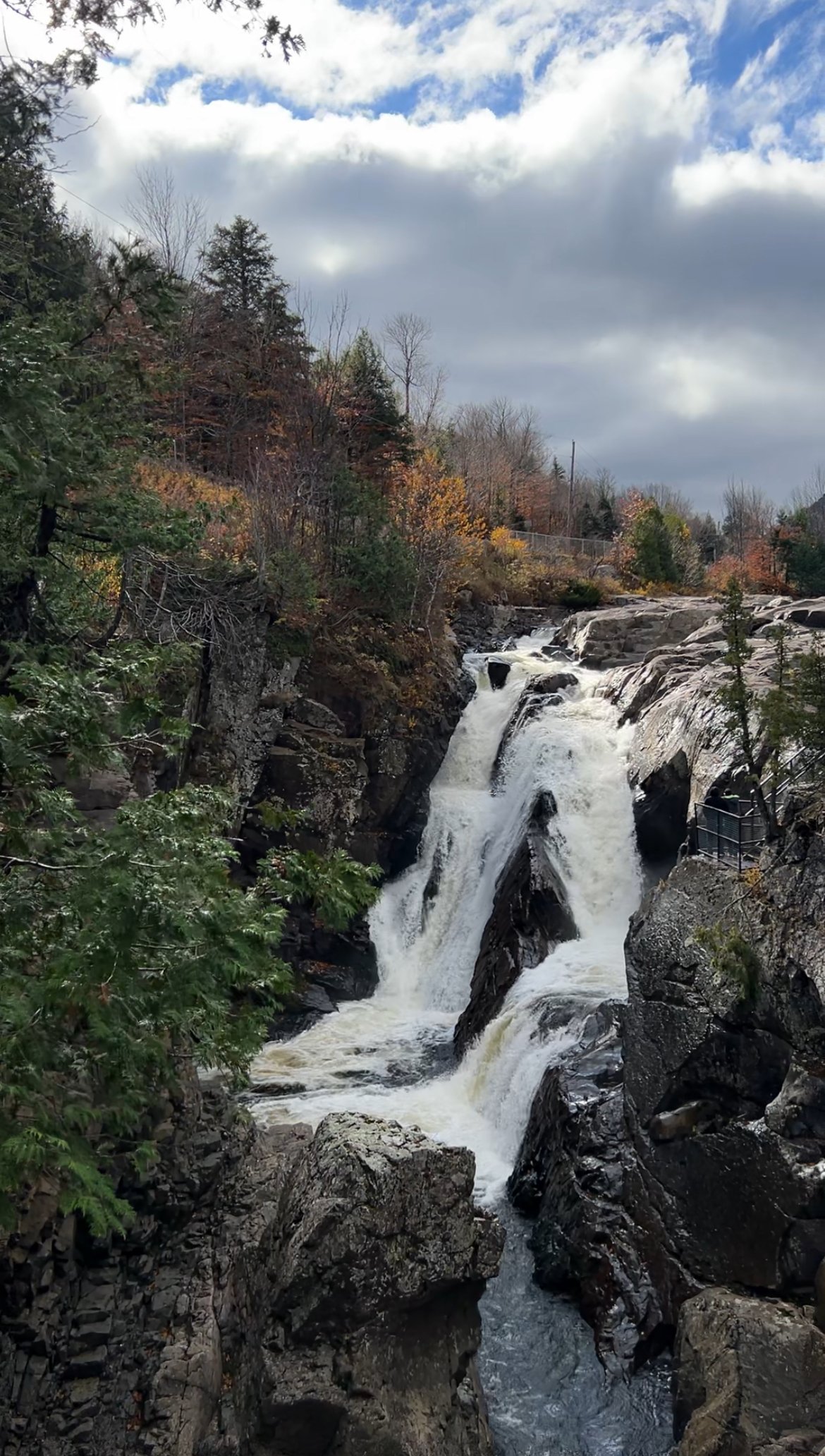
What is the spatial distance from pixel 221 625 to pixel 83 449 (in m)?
9.37

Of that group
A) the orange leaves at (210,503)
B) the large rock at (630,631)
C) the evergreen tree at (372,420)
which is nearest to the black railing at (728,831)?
the orange leaves at (210,503)

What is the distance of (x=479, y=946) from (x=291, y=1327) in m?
Result: 10.8

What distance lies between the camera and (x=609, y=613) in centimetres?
2808

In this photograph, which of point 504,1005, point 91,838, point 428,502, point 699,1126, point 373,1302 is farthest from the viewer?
point 428,502

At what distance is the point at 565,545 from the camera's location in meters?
47.5

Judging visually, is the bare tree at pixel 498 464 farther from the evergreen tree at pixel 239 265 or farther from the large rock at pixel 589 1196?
the large rock at pixel 589 1196

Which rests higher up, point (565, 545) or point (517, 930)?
point (565, 545)

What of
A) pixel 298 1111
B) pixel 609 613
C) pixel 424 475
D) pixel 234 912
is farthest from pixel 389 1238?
pixel 424 475

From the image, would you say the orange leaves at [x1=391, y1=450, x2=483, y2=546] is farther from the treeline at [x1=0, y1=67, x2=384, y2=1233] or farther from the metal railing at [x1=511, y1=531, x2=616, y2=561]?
the treeline at [x1=0, y1=67, x2=384, y2=1233]

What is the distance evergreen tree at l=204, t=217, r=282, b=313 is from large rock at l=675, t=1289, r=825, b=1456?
35.4m

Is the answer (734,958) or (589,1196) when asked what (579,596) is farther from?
(589,1196)

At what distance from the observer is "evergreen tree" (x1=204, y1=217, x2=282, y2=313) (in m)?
35.2

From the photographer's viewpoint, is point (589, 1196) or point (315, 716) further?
point (315, 716)

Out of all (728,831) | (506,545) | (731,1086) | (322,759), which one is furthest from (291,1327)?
(506,545)
